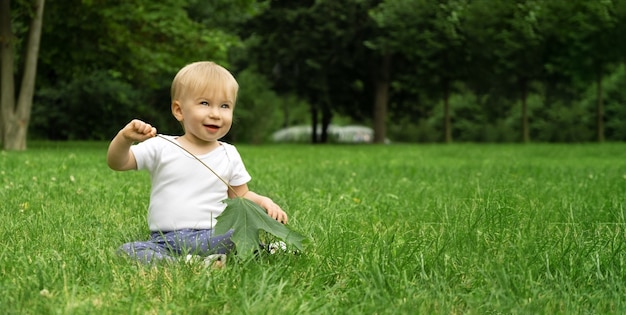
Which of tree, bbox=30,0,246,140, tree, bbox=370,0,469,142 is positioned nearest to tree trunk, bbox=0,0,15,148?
tree, bbox=30,0,246,140

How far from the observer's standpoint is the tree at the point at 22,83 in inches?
654

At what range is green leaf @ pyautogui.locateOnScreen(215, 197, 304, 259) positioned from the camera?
313 cm

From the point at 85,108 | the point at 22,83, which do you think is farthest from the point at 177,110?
the point at 85,108

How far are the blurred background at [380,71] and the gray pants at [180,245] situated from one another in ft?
58.8

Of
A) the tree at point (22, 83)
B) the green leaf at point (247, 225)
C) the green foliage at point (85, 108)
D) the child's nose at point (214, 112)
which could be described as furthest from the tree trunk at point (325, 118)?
the green leaf at point (247, 225)

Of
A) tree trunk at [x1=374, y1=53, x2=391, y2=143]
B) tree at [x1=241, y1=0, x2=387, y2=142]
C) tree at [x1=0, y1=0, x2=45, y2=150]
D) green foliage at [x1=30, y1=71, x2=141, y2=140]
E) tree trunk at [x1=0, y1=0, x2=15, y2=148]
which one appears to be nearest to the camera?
tree at [x1=0, y1=0, x2=45, y2=150]

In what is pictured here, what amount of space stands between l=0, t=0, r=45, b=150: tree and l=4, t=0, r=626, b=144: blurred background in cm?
374

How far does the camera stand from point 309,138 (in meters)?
45.1

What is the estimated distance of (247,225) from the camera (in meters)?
3.18

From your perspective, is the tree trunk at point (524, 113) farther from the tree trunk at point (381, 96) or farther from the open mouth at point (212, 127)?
the open mouth at point (212, 127)

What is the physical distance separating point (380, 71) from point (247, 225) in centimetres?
3331

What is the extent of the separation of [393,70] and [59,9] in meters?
21.2

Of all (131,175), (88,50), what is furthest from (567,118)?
(131,175)

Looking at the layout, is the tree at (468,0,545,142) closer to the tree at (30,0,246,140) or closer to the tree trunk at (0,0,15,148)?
the tree at (30,0,246,140)
